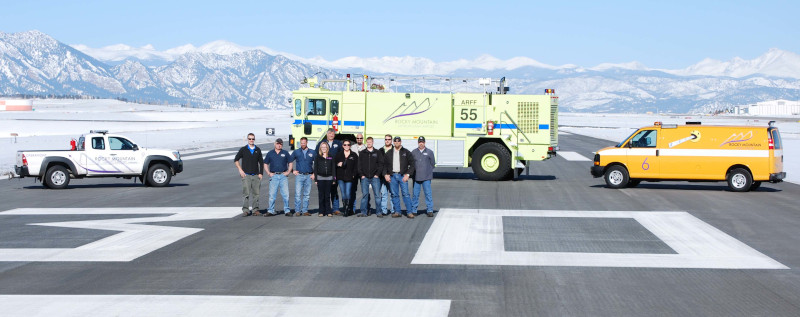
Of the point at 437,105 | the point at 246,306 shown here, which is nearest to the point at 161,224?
the point at 246,306

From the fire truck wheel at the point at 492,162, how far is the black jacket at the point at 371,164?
36.4 ft

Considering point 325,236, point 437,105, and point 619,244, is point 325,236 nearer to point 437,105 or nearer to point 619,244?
point 619,244

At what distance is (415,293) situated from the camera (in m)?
11.0

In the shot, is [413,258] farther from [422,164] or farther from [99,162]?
[99,162]

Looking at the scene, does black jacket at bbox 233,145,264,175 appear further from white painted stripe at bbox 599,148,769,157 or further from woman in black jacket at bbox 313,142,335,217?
white painted stripe at bbox 599,148,769,157

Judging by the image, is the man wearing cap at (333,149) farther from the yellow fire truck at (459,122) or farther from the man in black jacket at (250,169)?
the yellow fire truck at (459,122)

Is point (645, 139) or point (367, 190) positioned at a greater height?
point (645, 139)

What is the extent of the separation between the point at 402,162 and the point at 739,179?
11.9 m

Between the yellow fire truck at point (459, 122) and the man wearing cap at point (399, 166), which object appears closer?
the man wearing cap at point (399, 166)

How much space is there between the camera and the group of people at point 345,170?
18875 millimetres

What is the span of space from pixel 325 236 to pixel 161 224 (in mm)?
3812

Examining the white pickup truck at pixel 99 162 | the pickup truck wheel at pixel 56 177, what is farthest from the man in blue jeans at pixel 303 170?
the pickup truck wheel at pixel 56 177

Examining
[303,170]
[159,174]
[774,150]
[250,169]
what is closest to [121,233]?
[250,169]

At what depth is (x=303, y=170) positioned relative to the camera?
19.2m
